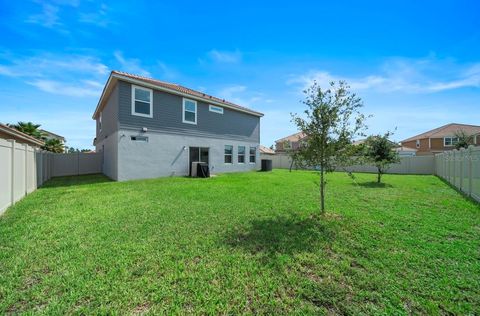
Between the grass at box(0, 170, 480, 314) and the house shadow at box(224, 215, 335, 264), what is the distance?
0.02 metres

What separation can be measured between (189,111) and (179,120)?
109 cm

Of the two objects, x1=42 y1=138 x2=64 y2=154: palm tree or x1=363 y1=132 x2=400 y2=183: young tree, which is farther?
x1=42 y1=138 x2=64 y2=154: palm tree

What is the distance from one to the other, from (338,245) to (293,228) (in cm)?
99

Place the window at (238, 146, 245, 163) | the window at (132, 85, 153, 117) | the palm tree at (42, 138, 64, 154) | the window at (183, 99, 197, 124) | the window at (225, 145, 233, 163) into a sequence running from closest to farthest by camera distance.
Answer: the window at (132, 85, 153, 117) → the window at (183, 99, 197, 124) → the window at (225, 145, 233, 163) → the window at (238, 146, 245, 163) → the palm tree at (42, 138, 64, 154)

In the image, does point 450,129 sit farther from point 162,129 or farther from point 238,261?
point 238,261

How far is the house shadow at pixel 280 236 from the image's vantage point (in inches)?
138

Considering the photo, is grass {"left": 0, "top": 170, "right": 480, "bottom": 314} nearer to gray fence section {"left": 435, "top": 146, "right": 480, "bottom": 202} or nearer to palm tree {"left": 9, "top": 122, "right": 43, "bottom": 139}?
gray fence section {"left": 435, "top": 146, "right": 480, "bottom": 202}

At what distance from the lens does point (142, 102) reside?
40.2 feet

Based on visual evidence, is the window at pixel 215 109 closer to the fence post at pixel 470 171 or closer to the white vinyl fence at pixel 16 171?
the white vinyl fence at pixel 16 171

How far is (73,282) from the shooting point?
8.44 feet

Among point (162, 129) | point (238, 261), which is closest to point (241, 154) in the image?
point (162, 129)

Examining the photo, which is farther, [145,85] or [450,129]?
[450,129]

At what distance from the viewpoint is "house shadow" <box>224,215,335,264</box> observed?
11.5 feet

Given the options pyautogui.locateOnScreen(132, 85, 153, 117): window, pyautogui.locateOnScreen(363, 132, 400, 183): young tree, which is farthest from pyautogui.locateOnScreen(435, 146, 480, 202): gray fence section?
pyautogui.locateOnScreen(132, 85, 153, 117): window
